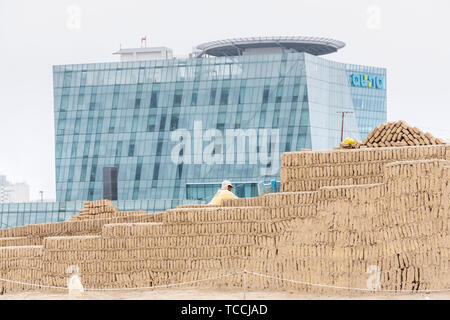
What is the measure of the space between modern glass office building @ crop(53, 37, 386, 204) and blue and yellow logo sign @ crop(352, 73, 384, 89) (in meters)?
2.74

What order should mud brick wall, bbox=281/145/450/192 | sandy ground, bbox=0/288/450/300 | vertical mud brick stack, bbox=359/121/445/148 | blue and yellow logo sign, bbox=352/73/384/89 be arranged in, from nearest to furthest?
sandy ground, bbox=0/288/450/300 < mud brick wall, bbox=281/145/450/192 < vertical mud brick stack, bbox=359/121/445/148 < blue and yellow logo sign, bbox=352/73/384/89

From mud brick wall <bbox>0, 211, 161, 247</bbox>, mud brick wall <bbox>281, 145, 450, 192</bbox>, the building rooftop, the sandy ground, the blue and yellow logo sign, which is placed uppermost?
the building rooftop

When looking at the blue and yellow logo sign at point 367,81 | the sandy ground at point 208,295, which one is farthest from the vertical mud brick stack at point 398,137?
the blue and yellow logo sign at point 367,81

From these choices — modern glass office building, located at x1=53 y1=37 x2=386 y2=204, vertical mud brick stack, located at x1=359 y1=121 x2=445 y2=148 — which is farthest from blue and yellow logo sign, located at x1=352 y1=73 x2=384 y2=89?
vertical mud brick stack, located at x1=359 y1=121 x2=445 y2=148

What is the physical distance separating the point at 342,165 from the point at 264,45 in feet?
276

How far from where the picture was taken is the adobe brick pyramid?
24.3 meters

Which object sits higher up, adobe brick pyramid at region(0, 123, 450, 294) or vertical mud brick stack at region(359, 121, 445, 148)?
vertical mud brick stack at region(359, 121, 445, 148)

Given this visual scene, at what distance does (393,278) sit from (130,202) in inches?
2796

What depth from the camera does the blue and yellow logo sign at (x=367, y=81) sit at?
117 meters

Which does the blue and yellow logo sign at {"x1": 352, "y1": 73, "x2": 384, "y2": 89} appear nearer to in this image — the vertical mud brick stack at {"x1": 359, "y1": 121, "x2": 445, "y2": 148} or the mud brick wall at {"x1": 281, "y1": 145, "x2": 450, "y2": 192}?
the vertical mud brick stack at {"x1": 359, "y1": 121, "x2": 445, "y2": 148}

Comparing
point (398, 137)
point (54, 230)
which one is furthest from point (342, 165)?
point (54, 230)

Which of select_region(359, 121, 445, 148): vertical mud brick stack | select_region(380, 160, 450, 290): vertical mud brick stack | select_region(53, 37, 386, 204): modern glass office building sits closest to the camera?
select_region(380, 160, 450, 290): vertical mud brick stack

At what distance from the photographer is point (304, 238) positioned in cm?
2512
